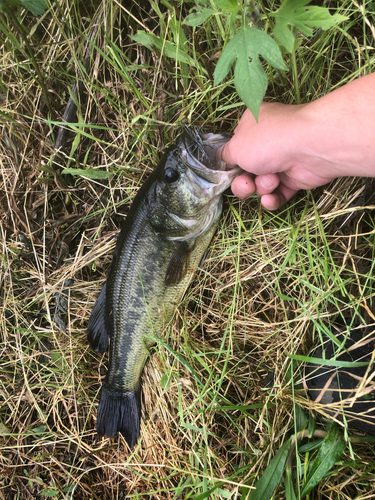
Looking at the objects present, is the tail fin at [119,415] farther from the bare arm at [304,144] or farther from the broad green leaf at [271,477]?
the bare arm at [304,144]

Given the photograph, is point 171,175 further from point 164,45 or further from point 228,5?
point 228,5

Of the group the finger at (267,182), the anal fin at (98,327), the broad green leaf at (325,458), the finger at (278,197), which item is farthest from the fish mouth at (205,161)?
the broad green leaf at (325,458)

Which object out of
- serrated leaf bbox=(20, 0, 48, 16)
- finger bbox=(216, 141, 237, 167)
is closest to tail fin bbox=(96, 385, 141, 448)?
finger bbox=(216, 141, 237, 167)

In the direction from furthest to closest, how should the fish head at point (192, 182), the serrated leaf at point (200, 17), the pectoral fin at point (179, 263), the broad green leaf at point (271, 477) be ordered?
the pectoral fin at point (179, 263), the fish head at point (192, 182), the broad green leaf at point (271, 477), the serrated leaf at point (200, 17)

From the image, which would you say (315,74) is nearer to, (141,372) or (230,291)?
(230,291)

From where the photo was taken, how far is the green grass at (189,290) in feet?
7.02

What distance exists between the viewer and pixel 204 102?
243cm

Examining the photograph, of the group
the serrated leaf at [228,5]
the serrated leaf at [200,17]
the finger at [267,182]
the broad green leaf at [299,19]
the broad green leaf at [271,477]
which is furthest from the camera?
the finger at [267,182]

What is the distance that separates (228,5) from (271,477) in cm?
252

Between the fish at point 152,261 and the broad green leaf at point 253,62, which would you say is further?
the fish at point 152,261

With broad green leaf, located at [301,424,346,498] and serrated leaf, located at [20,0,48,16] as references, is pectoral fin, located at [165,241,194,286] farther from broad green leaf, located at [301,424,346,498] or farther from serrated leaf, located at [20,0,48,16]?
serrated leaf, located at [20,0,48,16]

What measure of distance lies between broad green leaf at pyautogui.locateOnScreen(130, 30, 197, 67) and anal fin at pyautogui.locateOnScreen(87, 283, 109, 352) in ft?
5.64

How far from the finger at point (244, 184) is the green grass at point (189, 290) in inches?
8.8

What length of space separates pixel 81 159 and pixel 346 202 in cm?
206
